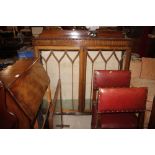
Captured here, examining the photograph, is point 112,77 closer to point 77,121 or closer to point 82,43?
point 82,43

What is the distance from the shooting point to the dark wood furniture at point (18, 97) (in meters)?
1.29

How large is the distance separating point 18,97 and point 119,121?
115 centimetres

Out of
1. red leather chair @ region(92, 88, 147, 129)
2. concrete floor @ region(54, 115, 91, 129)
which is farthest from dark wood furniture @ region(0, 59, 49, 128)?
concrete floor @ region(54, 115, 91, 129)

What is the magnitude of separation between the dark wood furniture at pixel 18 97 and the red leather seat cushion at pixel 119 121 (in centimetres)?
79

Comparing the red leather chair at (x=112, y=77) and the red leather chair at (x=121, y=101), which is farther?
the red leather chair at (x=112, y=77)

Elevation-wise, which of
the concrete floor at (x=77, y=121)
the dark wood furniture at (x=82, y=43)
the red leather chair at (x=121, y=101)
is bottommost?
the concrete floor at (x=77, y=121)

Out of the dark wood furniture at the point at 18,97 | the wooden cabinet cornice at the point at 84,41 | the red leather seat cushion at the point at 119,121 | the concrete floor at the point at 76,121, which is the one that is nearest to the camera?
the dark wood furniture at the point at 18,97

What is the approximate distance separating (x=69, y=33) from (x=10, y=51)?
15.5ft

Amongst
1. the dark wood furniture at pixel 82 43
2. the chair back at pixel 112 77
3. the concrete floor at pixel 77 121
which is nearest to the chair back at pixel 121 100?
the chair back at pixel 112 77

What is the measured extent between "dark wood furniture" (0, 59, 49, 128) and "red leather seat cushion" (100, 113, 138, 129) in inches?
31.1

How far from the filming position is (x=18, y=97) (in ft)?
4.43

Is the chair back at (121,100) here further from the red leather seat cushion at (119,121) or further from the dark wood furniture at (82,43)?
the dark wood furniture at (82,43)

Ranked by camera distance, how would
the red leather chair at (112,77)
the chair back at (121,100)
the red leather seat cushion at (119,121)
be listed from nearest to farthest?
the chair back at (121,100) < the red leather seat cushion at (119,121) < the red leather chair at (112,77)
